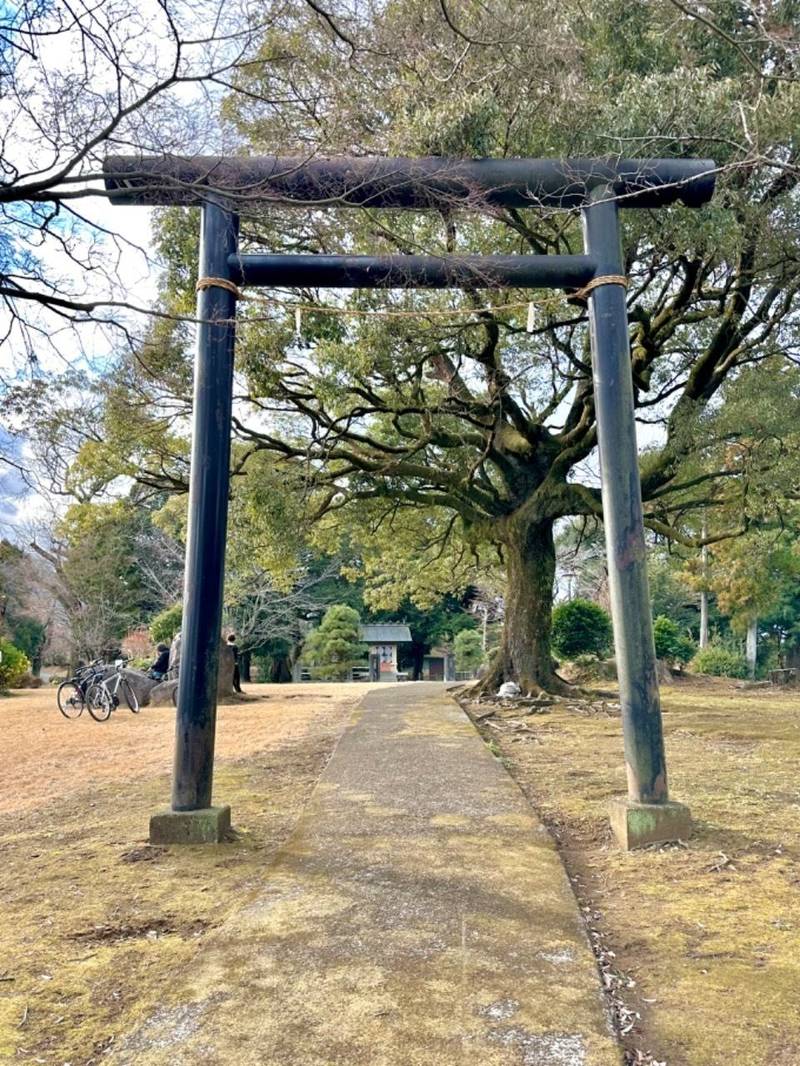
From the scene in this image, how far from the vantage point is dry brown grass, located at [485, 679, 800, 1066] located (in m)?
1.97

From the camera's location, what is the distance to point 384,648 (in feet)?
102

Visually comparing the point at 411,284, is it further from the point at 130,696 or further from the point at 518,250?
the point at 130,696

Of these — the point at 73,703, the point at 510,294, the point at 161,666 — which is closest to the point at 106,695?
the point at 73,703

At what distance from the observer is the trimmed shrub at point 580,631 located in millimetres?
17031

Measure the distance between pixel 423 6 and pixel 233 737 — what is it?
702 centimetres

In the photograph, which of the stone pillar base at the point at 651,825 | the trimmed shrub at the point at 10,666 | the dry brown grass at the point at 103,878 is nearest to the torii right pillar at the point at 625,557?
the stone pillar base at the point at 651,825

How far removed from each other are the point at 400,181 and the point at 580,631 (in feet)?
46.6

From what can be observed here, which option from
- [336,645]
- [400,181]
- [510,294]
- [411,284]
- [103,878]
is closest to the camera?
[103,878]

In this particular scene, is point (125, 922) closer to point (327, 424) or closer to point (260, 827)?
point (260, 827)

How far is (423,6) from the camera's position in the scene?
5.67 metres

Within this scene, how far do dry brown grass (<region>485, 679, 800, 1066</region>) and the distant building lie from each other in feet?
78.8

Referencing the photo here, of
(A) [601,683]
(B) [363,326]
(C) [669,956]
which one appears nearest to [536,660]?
(A) [601,683]

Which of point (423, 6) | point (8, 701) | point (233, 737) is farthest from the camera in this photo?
point (8, 701)

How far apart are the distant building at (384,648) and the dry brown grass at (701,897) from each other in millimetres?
24027
